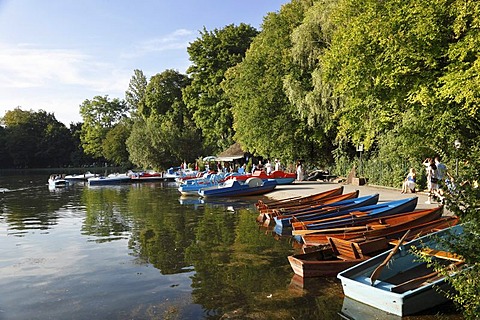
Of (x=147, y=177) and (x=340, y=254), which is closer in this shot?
(x=340, y=254)

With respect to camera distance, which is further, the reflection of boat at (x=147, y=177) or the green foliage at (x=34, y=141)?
the green foliage at (x=34, y=141)

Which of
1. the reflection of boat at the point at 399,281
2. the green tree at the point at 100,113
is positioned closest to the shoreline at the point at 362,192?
the reflection of boat at the point at 399,281

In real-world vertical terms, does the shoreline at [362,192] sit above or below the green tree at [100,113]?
below

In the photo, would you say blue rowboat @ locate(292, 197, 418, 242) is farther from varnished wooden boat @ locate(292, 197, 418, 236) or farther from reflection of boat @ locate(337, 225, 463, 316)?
reflection of boat @ locate(337, 225, 463, 316)

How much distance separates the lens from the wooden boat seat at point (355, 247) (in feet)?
30.7

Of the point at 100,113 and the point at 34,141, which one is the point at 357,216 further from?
the point at 34,141

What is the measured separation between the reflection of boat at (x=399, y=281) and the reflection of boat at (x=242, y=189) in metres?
18.6

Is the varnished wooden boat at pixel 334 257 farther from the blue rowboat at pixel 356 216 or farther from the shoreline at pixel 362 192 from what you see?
the shoreline at pixel 362 192

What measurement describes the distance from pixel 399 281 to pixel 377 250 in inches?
66.6

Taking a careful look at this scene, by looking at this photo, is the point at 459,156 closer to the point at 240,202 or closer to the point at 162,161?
the point at 240,202

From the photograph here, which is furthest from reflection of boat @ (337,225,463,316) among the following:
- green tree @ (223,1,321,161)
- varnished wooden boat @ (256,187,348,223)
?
green tree @ (223,1,321,161)

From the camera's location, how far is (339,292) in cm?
855

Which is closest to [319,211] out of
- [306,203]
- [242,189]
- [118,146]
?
[306,203]

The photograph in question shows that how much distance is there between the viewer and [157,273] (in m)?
10.9
